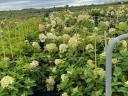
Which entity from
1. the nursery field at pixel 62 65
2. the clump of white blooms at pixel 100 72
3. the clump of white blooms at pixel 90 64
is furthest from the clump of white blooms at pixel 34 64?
the clump of white blooms at pixel 100 72

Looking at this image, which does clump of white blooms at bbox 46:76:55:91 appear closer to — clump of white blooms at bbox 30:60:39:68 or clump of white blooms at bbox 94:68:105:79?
clump of white blooms at bbox 30:60:39:68

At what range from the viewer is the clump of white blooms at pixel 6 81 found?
3.90m

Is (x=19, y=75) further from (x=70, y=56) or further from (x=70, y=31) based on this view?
(x=70, y=31)

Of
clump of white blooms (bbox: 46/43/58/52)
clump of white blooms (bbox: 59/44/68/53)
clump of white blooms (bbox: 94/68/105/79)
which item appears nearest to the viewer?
clump of white blooms (bbox: 94/68/105/79)

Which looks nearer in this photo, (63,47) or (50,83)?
(50,83)

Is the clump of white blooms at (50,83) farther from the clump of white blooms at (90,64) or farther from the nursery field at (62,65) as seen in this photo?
the clump of white blooms at (90,64)

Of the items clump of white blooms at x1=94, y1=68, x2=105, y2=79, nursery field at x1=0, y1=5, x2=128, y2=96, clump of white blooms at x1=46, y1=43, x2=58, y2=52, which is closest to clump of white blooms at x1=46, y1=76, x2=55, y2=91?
nursery field at x1=0, y1=5, x2=128, y2=96

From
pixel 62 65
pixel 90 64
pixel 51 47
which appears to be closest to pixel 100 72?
pixel 90 64

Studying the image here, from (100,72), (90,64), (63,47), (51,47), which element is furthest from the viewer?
(51,47)

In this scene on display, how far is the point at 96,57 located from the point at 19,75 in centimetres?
81

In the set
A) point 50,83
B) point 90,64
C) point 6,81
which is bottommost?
point 50,83

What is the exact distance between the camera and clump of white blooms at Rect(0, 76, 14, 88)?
12.8 ft

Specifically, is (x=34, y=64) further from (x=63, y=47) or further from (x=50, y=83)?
(x=63, y=47)

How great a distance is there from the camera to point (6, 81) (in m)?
3.90
